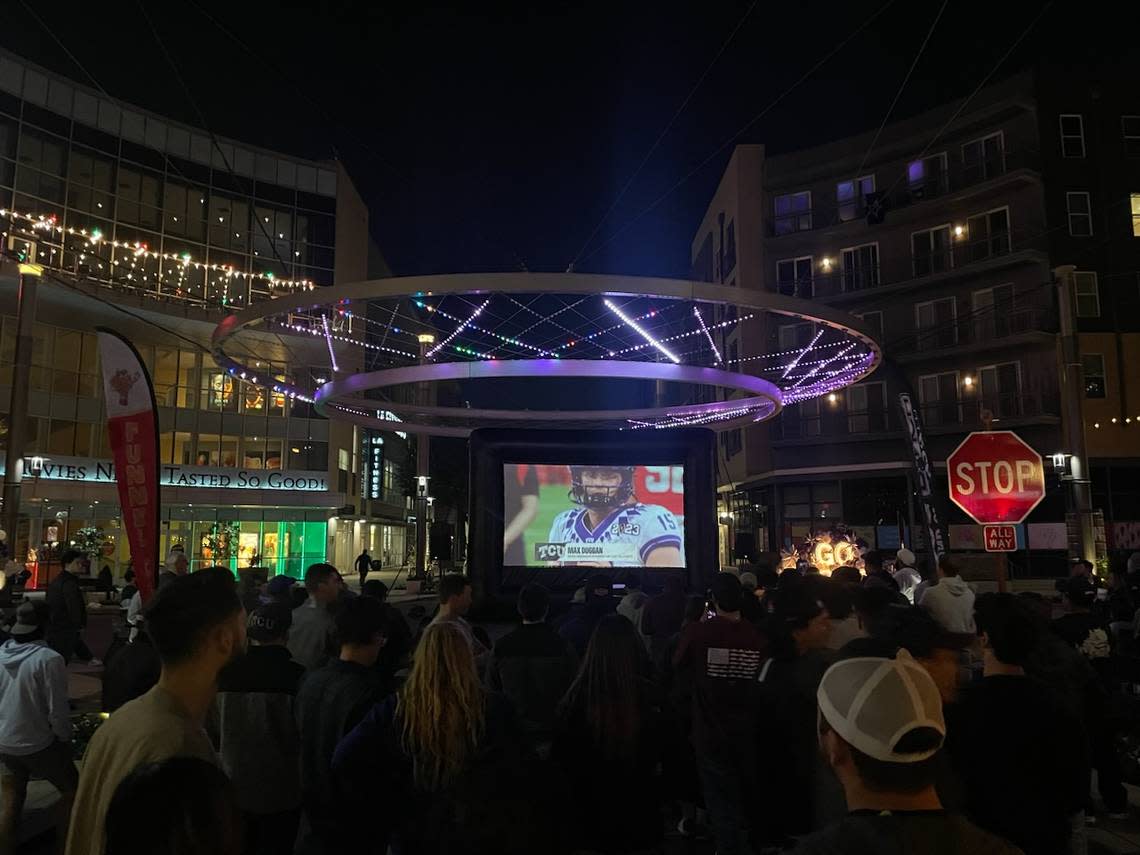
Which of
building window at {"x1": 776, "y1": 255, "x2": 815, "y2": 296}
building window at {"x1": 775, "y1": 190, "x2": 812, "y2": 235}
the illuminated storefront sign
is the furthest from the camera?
building window at {"x1": 775, "y1": 190, "x2": 812, "y2": 235}

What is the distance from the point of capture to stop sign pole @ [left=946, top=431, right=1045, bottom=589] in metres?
8.83

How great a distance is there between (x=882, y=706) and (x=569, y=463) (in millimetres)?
16531

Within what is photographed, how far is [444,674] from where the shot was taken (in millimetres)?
3146

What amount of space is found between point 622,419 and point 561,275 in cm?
994

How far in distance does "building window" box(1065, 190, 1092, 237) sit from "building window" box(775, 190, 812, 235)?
948 centimetres

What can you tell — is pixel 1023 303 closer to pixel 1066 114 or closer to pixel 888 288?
pixel 888 288

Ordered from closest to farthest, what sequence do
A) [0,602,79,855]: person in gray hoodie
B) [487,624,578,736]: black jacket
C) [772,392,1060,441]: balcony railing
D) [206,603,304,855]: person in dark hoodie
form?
1. [206,603,304,855]: person in dark hoodie
2. [487,624,578,736]: black jacket
3. [0,602,79,855]: person in gray hoodie
4. [772,392,1060,441]: balcony railing

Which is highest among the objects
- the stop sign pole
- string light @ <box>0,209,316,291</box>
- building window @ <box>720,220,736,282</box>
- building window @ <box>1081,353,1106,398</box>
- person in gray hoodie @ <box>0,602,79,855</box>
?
building window @ <box>720,220,736,282</box>

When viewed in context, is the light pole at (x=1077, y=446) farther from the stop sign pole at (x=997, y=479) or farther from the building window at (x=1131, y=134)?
the building window at (x=1131, y=134)

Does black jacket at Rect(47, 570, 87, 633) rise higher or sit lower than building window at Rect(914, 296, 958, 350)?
lower

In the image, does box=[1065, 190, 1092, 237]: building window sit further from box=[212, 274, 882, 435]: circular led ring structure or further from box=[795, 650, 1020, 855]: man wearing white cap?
box=[795, 650, 1020, 855]: man wearing white cap

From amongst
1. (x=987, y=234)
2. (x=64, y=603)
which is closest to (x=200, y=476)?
(x=64, y=603)

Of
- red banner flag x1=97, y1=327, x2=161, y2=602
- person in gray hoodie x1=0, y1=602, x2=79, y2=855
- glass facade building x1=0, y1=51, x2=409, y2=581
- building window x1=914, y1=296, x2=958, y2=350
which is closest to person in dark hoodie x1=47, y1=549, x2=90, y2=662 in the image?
red banner flag x1=97, y1=327, x2=161, y2=602

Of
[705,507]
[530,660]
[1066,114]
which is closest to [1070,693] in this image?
[530,660]
